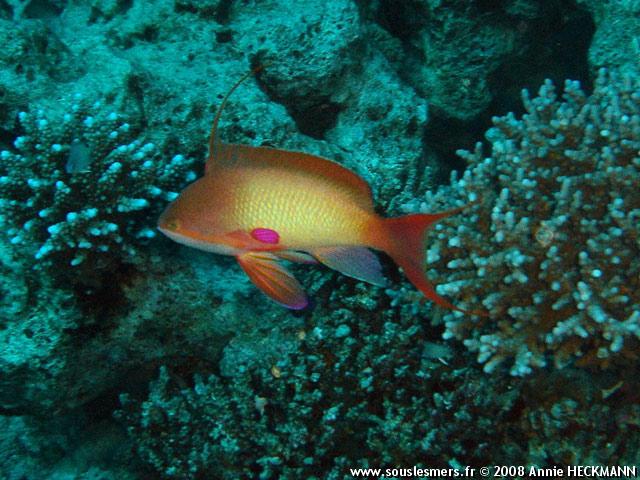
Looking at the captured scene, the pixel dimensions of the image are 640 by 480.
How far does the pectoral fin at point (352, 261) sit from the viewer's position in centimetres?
224

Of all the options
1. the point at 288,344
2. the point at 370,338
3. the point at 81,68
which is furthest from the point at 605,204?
the point at 81,68

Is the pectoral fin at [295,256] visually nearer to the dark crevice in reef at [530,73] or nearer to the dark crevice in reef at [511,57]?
the dark crevice in reef at [511,57]

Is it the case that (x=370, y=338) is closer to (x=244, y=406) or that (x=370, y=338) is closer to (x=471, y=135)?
(x=244, y=406)

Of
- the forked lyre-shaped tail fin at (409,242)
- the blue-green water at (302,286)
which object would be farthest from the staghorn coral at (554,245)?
the forked lyre-shaped tail fin at (409,242)

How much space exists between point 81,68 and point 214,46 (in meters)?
1.02

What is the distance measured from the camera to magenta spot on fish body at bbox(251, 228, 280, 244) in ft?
6.86

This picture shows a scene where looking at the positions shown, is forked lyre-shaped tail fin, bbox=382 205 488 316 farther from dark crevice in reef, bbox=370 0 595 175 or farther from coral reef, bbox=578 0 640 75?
coral reef, bbox=578 0 640 75

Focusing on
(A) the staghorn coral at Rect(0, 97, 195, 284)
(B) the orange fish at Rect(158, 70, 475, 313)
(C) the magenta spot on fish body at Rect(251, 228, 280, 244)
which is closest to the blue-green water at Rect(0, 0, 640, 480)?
(A) the staghorn coral at Rect(0, 97, 195, 284)

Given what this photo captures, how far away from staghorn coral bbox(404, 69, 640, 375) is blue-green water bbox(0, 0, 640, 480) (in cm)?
1

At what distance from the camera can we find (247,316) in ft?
10.6

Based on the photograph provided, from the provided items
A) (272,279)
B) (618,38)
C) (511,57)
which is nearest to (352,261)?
(272,279)

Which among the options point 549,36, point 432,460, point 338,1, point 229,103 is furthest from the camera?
point 549,36

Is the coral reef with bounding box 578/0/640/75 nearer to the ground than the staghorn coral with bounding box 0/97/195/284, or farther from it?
farther from it

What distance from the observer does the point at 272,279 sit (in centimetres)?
219
